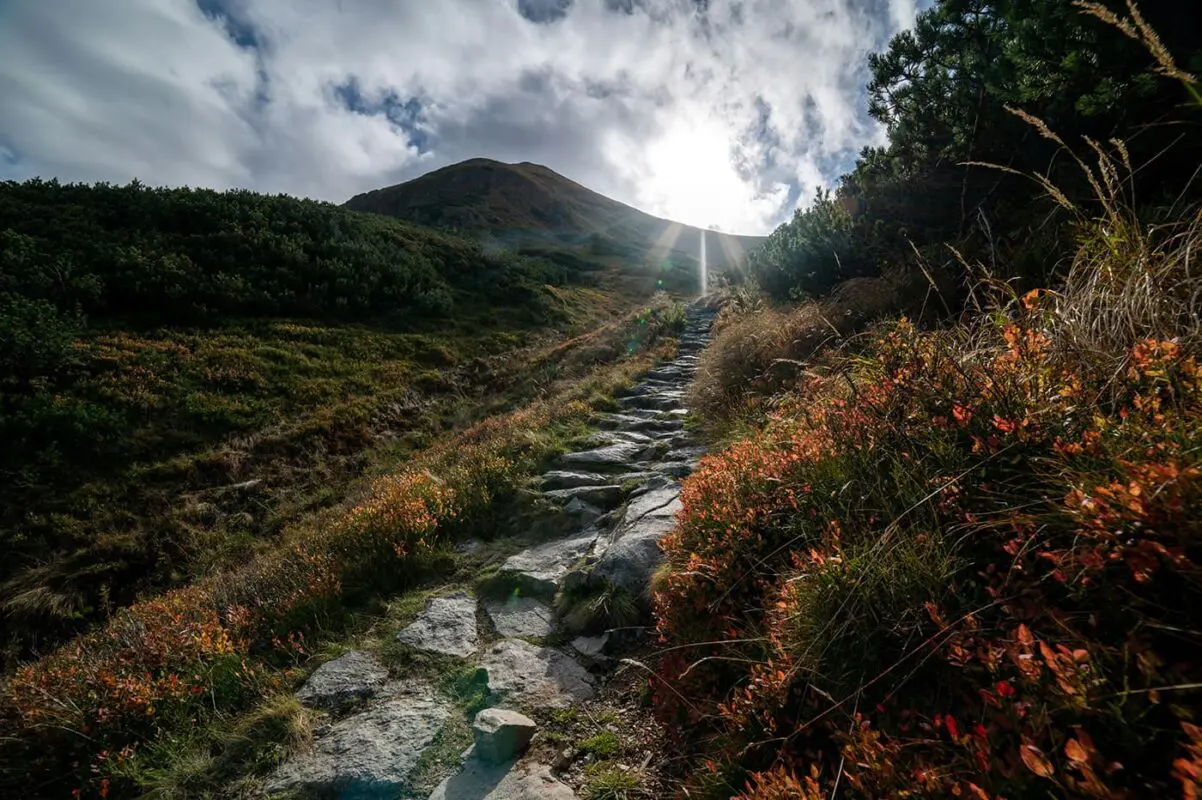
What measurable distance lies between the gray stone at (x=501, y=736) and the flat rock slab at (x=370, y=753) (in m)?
0.40

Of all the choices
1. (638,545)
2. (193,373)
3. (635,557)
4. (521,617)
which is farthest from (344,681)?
(193,373)

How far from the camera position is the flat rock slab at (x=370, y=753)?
116 inches

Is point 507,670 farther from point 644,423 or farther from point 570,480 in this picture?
point 644,423

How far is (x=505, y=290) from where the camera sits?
A: 1151 inches

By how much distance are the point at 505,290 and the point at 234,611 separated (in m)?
25.6

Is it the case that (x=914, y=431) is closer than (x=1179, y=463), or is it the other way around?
(x=1179, y=463)

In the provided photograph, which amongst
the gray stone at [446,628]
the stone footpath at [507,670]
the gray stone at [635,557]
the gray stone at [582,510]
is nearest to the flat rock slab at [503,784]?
the stone footpath at [507,670]

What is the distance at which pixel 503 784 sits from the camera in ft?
9.20

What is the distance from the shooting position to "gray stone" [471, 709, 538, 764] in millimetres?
2990

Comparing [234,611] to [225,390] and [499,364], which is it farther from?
[499,364]

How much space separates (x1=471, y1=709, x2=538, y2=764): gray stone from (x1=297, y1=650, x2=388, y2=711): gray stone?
1.12m

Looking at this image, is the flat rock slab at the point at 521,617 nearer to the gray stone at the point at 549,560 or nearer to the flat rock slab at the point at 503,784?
the gray stone at the point at 549,560

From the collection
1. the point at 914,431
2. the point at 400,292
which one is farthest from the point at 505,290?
the point at 914,431

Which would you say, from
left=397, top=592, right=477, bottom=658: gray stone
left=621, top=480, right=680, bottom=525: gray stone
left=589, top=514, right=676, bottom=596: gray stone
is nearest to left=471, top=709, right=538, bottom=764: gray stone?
left=397, top=592, right=477, bottom=658: gray stone
